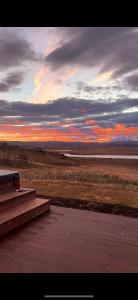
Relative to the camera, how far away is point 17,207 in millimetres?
4926

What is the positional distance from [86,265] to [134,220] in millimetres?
2232

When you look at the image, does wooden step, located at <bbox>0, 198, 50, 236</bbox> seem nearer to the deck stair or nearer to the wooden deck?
the deck stair

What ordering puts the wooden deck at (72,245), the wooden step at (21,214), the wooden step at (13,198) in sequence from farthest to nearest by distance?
1. the wooden step at (13,198)
2. the wooden step at (21,214)
3. the wooden deck at (72,245)

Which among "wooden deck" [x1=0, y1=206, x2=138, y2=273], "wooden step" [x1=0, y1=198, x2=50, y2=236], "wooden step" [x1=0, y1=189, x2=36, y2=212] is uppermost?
"wooden step" [x1=0, y1=189, x2=36, y2=212]

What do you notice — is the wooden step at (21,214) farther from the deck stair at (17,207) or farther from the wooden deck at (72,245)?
the wooden deck at (72,245)

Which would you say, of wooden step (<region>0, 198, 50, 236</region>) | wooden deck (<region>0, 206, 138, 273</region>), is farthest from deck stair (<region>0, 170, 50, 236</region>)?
wooden deck (<region>0, 206, 138, 273</region>)

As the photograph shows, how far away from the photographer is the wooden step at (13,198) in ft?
15.1

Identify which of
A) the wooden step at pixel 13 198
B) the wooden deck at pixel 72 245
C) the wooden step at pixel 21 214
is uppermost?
the wooden step at pixel 13 198

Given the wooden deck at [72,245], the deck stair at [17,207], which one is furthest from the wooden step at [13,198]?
the wooden deck at [72,245]

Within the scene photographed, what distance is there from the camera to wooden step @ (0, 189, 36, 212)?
4.61 m

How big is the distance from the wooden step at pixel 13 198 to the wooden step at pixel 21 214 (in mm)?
85

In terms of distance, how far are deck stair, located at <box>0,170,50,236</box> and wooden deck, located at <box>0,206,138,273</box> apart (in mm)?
137
